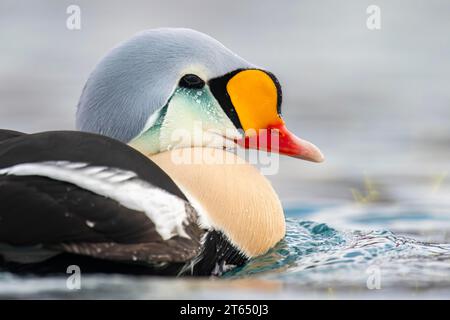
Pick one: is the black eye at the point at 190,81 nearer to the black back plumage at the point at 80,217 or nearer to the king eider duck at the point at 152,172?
the king eider duck at the point at 152,172

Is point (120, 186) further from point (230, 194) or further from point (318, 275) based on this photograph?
point (318, 275)

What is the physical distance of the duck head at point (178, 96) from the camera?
4965 mm

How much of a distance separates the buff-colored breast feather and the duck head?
0.36ft

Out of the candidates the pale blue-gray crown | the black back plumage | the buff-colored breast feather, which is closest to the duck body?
the black back plumage

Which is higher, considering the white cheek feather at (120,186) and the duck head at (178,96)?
the duck head at (178,96)

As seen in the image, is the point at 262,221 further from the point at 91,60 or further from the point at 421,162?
Result: the point at 91,60

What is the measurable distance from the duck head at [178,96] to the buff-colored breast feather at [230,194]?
11cm

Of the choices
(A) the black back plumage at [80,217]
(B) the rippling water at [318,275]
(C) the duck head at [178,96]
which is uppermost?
(C) the duck head at [178,96]

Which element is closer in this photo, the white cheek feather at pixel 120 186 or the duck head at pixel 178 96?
the white cheek feather at pixel 120 186

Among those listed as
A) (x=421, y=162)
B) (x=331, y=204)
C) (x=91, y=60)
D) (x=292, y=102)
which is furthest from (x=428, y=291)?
(x=91, y=60)

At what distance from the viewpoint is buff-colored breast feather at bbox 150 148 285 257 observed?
485 centimetres

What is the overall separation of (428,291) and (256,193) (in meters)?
0.88

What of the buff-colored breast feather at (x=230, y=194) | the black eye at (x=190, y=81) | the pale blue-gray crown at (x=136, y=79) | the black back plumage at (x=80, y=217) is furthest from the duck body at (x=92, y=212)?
the black eye at (x=190, y=81)

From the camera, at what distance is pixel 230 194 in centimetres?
493
